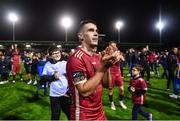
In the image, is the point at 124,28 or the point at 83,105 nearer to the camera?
the point at 83,105

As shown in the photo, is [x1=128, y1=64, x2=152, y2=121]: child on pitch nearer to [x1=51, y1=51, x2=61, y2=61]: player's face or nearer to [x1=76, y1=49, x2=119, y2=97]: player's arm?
[x1=51, y1=51, x2=61, y2=61]: player's face

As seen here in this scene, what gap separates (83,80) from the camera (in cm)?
387

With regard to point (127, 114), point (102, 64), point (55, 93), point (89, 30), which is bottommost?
point (127, 114)

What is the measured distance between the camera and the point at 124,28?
3452 inches

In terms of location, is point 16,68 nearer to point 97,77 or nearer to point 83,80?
point 83,80

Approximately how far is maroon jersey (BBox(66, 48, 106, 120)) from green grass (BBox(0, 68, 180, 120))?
22.2 feet

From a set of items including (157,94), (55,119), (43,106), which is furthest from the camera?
(157,94)

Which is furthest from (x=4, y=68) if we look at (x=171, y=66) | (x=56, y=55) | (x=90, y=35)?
(x=90, y=35)

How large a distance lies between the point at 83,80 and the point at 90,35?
637mm

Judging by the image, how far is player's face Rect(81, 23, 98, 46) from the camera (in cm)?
413

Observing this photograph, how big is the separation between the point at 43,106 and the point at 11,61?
1007 centimetres

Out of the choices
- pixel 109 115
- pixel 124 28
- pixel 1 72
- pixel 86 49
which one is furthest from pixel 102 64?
pixel 124 28

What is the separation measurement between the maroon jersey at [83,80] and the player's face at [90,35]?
16 cm

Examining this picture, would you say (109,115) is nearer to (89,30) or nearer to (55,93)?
(55,93)
